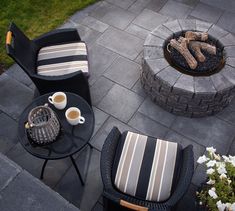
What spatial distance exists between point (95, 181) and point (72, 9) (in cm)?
391

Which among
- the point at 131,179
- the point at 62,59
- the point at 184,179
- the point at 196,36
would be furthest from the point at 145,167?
the point at 196,36

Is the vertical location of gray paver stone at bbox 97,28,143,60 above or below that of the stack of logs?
below

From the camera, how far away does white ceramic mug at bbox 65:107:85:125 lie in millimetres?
3477

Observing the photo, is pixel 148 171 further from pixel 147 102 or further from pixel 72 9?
pixel 72 9

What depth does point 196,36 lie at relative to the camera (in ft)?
14.8

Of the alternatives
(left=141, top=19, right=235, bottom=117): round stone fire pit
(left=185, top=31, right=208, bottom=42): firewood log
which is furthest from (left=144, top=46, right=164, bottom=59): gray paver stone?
(left=185, top=31, right=208, bottom=42): firewood log

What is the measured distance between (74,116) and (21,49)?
1.42m

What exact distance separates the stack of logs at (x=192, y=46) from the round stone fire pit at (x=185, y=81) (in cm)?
19

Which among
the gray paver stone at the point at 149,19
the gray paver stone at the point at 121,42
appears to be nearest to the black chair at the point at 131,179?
the gray paver stone at the point at 121,42

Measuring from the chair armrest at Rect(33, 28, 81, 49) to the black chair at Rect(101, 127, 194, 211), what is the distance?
6.46 ft

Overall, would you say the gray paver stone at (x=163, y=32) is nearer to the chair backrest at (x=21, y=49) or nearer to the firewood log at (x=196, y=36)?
the firewood log at (x=196, y=36)

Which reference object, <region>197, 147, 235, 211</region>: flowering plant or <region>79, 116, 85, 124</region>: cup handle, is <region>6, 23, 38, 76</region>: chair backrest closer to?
<region>79, 116, 85, 124</region>: cup handle

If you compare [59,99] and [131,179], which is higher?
[59,99]

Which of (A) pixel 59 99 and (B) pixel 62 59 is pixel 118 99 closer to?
(B) pixel 62 59
